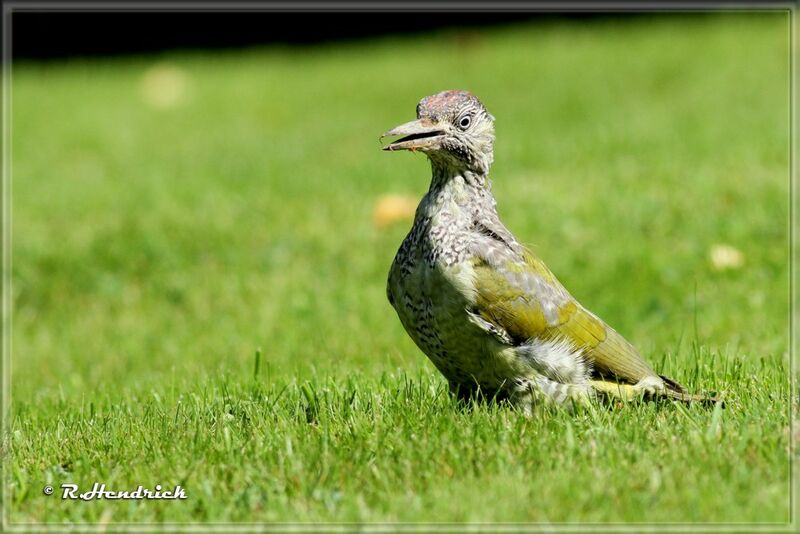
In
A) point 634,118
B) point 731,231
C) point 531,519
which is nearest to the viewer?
point 531,519

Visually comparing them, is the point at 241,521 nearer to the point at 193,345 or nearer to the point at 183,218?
the point at 193,345

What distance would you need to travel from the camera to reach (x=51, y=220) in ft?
30.1

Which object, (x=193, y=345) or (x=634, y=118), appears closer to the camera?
(x=193, y=345)

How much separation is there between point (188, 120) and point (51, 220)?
4.25 m

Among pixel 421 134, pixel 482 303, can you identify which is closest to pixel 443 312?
pixel 482 303

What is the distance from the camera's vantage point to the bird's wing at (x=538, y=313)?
4.21m

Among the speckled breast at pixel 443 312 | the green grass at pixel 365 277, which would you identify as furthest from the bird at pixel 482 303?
the green grass at pixel 365 277

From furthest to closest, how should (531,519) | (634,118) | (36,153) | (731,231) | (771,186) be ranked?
(36,153)
(634,118)
(771,186)
(731,231)
(531,519)

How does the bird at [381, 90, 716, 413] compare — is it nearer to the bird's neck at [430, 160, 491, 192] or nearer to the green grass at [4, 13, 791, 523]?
the bird's neck at [430, 160, 491, 192]

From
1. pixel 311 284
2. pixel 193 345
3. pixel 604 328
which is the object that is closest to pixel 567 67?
pixel 311 284

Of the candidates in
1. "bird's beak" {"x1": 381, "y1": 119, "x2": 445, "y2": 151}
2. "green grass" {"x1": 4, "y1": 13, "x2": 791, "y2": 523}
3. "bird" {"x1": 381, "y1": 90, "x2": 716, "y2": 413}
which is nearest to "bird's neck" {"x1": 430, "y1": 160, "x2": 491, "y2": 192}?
"bird" {"x1": 381, "y1": 90, "x2": 716, "y2": 413}

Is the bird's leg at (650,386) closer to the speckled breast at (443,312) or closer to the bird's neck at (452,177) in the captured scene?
the speckled breast at (443,312)

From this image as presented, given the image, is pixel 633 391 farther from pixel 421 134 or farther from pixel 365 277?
pixel 365 277

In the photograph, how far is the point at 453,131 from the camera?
14.0 feet
